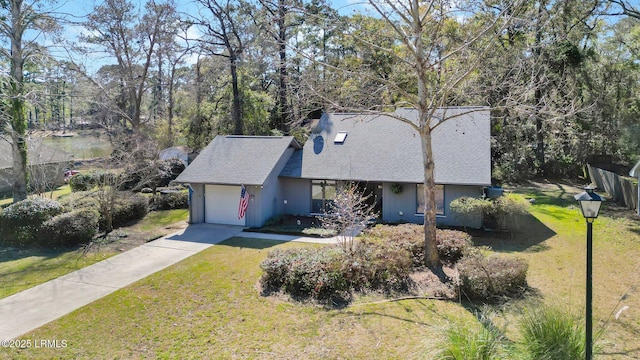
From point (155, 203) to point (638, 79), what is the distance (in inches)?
1373

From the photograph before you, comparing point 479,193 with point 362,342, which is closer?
point 362,342

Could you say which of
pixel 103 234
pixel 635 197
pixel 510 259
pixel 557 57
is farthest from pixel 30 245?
pixel 557 57

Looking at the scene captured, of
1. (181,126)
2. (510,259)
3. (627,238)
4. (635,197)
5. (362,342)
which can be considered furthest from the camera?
(181,126)

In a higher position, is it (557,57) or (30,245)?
(557,57)

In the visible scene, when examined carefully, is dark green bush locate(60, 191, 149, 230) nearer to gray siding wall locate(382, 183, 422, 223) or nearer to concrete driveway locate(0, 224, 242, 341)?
concrete driveway locate(0, 224, 242, 341)

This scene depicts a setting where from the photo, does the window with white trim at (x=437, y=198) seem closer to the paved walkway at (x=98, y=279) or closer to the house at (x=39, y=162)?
the paved walkway at (x=98, y=279)


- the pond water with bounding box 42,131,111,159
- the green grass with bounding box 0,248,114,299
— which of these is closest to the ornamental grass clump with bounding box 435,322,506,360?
the green grass with bounding box 0,248,114,299

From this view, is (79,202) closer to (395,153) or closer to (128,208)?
(128,208)

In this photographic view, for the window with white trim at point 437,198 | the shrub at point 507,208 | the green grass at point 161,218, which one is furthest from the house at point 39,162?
the shrub at point 507,208

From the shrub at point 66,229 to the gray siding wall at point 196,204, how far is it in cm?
404

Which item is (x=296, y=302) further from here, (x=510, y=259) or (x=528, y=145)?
(x=528, y=145)

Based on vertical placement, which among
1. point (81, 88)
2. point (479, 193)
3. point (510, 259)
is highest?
point (81, 88)

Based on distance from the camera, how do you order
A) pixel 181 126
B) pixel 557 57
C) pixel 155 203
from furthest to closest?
pixel 181 126 → pixel 557 57 → pixel 155 203

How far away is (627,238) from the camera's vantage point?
1326 centimetres
